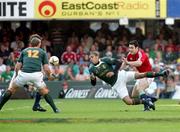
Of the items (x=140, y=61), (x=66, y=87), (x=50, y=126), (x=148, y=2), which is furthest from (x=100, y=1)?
(x=50, y=126)

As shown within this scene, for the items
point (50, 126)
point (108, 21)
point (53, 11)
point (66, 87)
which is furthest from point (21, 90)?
point (50, 126)

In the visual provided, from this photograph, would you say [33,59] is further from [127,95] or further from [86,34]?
[86,34]

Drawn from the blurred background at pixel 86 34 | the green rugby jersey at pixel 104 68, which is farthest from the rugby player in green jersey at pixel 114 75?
the blurred background at pixel 86 34

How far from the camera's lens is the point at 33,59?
18031 mm

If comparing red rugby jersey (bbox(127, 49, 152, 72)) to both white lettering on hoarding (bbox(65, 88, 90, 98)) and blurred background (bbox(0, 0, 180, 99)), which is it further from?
white lettering on hoarding (bbox(65, 88, 90, 98))

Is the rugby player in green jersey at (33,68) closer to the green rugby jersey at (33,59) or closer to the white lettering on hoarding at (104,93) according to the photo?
the green rugby jersey at (33,59)

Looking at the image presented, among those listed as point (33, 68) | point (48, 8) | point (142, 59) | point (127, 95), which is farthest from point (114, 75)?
point (48, 8)

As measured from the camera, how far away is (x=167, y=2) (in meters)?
32.2

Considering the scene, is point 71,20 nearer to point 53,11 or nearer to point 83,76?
point 53,11

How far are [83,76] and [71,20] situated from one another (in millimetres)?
4253

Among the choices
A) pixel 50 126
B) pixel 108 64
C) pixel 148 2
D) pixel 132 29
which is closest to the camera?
pixel 50 126

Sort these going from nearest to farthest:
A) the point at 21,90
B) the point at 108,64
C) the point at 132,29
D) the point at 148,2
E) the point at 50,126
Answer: the point at 50,126, the point at 108,64, the point at 21,90, the point at 148,2, the point at 132,29

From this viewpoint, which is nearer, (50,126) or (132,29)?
(50,126)

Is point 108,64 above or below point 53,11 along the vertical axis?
below
